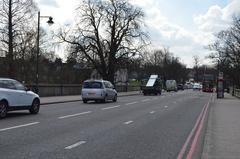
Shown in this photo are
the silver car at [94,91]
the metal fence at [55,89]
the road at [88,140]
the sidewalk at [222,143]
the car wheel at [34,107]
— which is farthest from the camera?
the metal fence at [55,89]

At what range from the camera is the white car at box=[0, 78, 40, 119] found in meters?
17.9

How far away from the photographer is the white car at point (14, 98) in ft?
58.9

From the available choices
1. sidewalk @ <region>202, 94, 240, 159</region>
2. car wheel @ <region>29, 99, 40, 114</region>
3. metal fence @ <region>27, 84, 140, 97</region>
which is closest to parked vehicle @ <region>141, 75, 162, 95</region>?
metal fence @ <region>27, 84, 140, 97</region>

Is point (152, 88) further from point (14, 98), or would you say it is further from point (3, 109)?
point (3, 109)

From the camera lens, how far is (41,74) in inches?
2948

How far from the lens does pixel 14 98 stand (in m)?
18.7

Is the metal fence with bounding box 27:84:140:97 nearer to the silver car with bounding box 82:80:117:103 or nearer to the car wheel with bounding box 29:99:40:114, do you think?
the silver car with bounding box 82:80:117:103

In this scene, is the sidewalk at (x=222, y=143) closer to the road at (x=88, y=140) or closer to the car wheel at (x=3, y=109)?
the road at (x=88, y=140)

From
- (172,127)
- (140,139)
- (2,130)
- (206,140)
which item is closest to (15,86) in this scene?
(2,130)

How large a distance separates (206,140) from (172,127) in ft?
12.8

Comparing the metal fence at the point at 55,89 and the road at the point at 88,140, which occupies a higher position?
the metal fence at the point at 55,89

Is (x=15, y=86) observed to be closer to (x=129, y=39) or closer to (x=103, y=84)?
(x=103, y=84)

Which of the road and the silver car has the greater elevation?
the silver car

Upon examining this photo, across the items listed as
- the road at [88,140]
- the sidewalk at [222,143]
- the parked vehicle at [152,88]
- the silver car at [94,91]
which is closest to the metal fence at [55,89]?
the silver car at [94,91]
